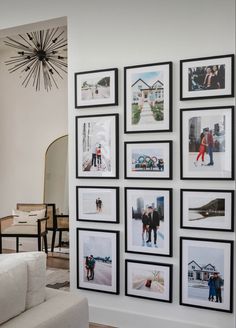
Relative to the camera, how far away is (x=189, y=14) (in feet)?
9.54

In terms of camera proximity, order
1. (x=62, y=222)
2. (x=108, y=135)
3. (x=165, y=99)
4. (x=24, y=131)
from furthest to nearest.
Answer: (x=24, y=131) → (x=62, y=222) → (x=108, y=135) → (x=165, y=99)

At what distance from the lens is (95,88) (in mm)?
3244

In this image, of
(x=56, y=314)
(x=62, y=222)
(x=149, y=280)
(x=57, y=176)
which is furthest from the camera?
(x=57, y=176)

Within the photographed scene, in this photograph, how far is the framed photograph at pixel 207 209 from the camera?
2801 mm

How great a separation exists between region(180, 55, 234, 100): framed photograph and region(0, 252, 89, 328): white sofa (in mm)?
1608

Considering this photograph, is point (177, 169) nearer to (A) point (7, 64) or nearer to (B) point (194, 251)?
(B) point (194, 251)

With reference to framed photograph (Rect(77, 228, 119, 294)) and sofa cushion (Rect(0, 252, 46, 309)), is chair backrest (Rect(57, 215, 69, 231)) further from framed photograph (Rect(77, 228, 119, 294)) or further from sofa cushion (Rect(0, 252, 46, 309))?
sofa cushion (Rect(0, 252, 46, 309))

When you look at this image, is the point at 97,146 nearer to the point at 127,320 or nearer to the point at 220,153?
the point at 220,153

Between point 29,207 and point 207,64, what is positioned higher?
point 207,64

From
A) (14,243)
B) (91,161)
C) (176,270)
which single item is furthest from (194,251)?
(14,243)

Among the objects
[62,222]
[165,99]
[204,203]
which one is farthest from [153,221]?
[62,222]

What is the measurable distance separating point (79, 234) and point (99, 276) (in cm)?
39

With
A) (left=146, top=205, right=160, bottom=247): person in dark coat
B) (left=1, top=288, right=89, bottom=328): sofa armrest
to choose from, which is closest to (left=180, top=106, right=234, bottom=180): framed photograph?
(left=146, top=205, right=160, bottom=247): person in dark coat

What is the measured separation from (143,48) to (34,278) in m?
1.93
